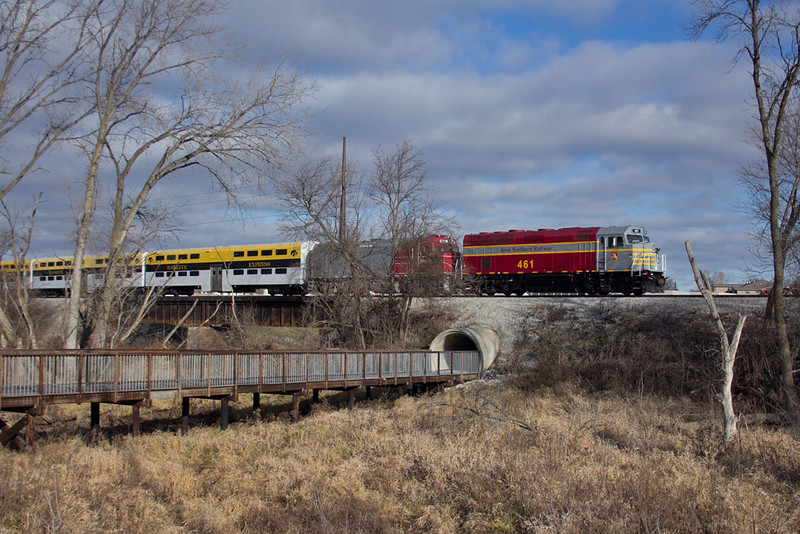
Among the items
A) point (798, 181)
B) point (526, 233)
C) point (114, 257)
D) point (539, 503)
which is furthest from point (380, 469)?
point (526, 233)

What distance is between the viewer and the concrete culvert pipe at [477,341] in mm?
26312

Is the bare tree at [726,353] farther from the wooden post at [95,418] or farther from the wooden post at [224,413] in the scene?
the wooden post at [95,418]

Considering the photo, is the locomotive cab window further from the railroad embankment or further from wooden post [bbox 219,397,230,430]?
wooden post [bbox 219,397,230,430]

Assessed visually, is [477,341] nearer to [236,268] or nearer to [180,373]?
[180,373]

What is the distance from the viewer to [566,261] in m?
32.5

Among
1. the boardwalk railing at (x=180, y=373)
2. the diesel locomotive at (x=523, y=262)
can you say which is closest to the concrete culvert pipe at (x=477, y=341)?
the diesel locomotive at (x=523, y=262)

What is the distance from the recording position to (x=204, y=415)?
21.1 metres

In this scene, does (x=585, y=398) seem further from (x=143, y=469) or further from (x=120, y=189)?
(x=120, y=189)

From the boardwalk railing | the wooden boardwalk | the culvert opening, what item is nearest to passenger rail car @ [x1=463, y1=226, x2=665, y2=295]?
the culvert opening

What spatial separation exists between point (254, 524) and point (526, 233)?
25.8 m

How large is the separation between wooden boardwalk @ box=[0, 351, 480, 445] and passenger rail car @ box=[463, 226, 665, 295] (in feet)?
41.6

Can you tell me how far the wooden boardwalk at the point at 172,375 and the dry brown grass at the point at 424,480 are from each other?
3.87 ft

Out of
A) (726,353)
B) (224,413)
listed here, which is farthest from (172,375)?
(726,353)

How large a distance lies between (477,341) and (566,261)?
894 cm
